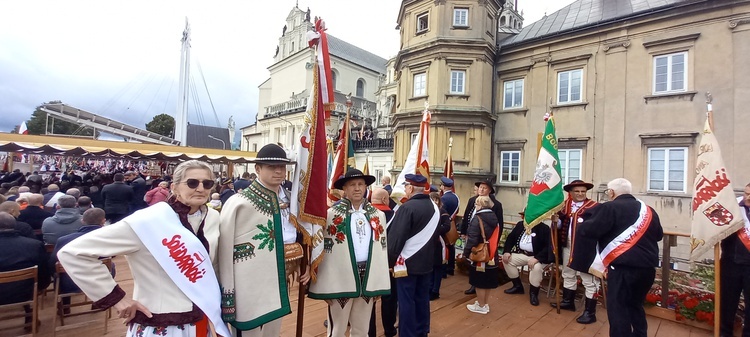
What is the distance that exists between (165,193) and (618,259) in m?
7.91

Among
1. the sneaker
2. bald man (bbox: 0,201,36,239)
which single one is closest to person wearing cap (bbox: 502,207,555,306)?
the sneaker

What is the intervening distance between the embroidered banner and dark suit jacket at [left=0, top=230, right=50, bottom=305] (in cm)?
838

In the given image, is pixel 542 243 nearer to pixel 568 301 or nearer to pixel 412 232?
pixel 568 301

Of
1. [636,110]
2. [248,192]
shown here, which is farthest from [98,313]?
[636,110]

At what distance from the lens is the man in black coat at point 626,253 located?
12.2 ft

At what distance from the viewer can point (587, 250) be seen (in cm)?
464

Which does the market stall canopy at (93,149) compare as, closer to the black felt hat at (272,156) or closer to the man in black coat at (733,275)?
the black felt hat at (272,156)

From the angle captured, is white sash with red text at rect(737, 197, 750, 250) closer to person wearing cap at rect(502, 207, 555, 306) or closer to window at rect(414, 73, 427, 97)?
person wearing cap at rect(502, 207, 555, 306)

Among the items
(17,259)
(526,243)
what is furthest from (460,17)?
(17,259)

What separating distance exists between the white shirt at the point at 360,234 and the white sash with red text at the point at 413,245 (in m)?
0.67

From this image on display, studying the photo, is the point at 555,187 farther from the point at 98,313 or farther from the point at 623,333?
the point at 98,313

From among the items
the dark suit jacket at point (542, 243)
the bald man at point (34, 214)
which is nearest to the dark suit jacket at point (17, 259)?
the bald man at point (34, 214)

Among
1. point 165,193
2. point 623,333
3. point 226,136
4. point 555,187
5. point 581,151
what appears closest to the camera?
point 623,333

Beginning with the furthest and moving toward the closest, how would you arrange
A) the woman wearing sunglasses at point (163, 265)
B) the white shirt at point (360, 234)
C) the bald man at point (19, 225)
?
the bald man at point (19, 225)
the white shirt at point (360, 234)
the woman wearing sunglasses at point (163, 265)
